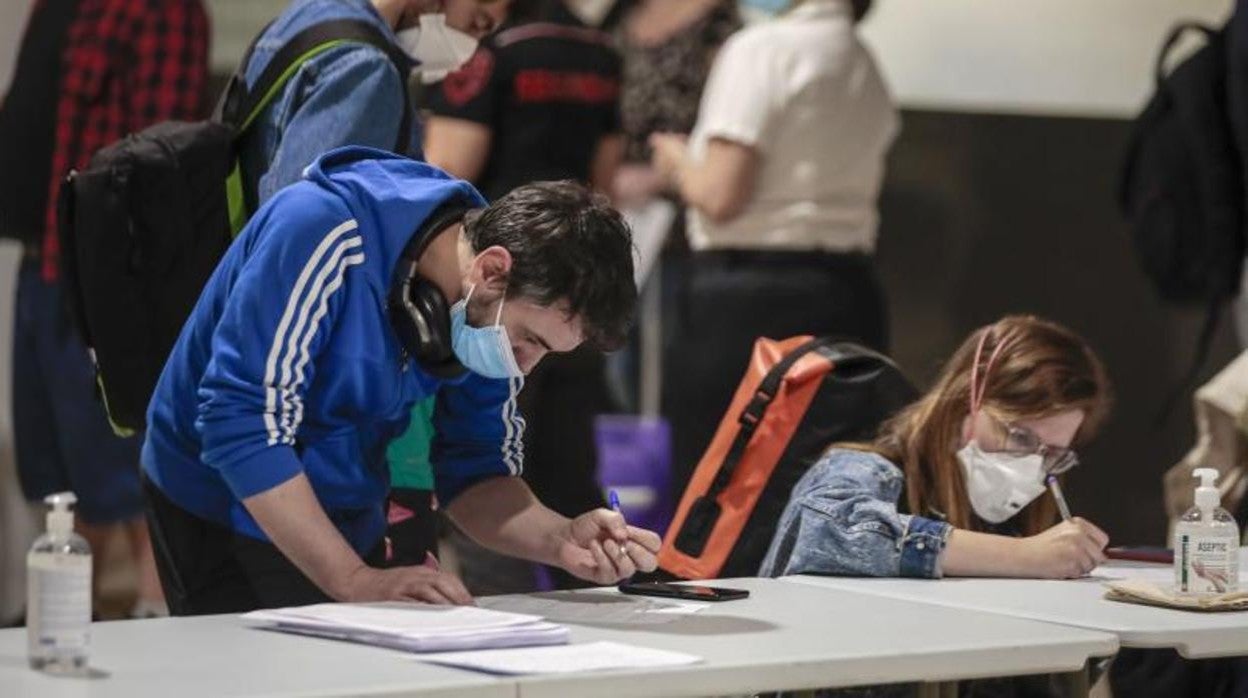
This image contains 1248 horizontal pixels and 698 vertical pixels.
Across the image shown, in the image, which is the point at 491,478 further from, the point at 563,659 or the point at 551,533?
the point at 563,659

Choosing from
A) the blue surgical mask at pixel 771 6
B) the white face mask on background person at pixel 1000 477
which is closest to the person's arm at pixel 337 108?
the white face mask on background person at pixel 1000 477

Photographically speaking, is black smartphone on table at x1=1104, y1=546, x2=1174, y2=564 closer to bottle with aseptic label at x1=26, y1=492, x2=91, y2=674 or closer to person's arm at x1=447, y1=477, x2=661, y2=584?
person's arm at x1=447, y1=477, x2=661, y2=584

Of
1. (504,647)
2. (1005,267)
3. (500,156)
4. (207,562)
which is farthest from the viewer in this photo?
(1005,267)

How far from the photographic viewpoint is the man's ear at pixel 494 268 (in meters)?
2.92

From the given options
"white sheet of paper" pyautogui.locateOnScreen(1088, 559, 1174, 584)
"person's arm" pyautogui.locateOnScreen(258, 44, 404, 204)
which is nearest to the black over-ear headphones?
"person's arm" pyautogui.locateOnScreen(258, 44, 404, 204)

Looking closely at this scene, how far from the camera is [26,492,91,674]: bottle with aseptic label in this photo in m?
2.45

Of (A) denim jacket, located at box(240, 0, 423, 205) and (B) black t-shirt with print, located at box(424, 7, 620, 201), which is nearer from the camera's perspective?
(A) denim jacket, located at box(240, 0, 423, 205)

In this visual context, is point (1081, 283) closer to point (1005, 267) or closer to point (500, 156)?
point (1005, 267)

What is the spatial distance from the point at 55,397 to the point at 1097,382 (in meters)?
2.58

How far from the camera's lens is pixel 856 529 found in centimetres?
341

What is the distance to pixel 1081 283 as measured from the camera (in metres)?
6.82

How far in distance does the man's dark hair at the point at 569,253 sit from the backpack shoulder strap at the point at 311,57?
0.60 metres

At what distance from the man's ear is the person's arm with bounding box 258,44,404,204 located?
21.7 inches

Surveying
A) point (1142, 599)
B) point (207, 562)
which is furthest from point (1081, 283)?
point (207, 562)
